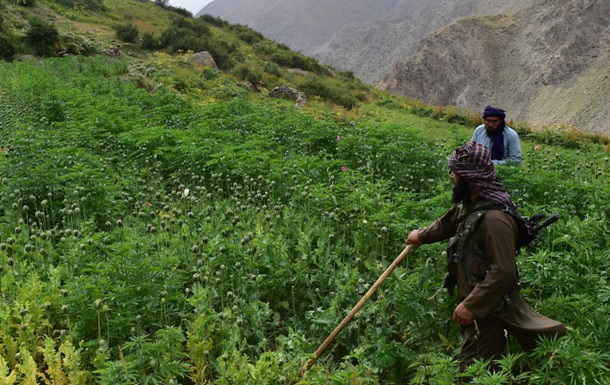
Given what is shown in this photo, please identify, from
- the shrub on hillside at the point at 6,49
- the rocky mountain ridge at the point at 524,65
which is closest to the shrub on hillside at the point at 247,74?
the shrub on hillside at the point at 6,49

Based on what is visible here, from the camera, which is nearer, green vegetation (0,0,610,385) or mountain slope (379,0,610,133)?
green vegetation (0,0,610,385)

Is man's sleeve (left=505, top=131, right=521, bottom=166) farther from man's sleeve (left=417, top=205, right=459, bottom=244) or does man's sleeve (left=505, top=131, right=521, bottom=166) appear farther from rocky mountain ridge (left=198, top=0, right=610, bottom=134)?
rocky mountain ridge (left=198, top=0, right=610, bottom=134)

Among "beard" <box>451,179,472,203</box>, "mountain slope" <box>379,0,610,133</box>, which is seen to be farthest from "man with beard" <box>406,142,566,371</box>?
"mountain slope" <box>379,0,610,133</box>

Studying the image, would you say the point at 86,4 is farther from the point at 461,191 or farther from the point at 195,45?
the point at 461,191

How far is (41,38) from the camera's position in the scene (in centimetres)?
2475

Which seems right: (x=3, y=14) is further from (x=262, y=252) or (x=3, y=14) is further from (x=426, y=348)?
(x=426, y=348)

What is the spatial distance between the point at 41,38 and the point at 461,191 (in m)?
26.5

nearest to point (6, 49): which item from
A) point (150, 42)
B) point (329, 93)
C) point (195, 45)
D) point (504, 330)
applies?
point (150, 42)

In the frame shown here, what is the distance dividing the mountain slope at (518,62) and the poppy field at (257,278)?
54.3m

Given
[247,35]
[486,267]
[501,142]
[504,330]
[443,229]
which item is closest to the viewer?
[486,267]

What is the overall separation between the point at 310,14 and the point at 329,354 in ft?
631

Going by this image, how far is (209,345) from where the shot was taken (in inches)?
158

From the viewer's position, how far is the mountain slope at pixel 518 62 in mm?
59906

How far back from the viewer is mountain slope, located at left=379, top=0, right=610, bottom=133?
197 feet
